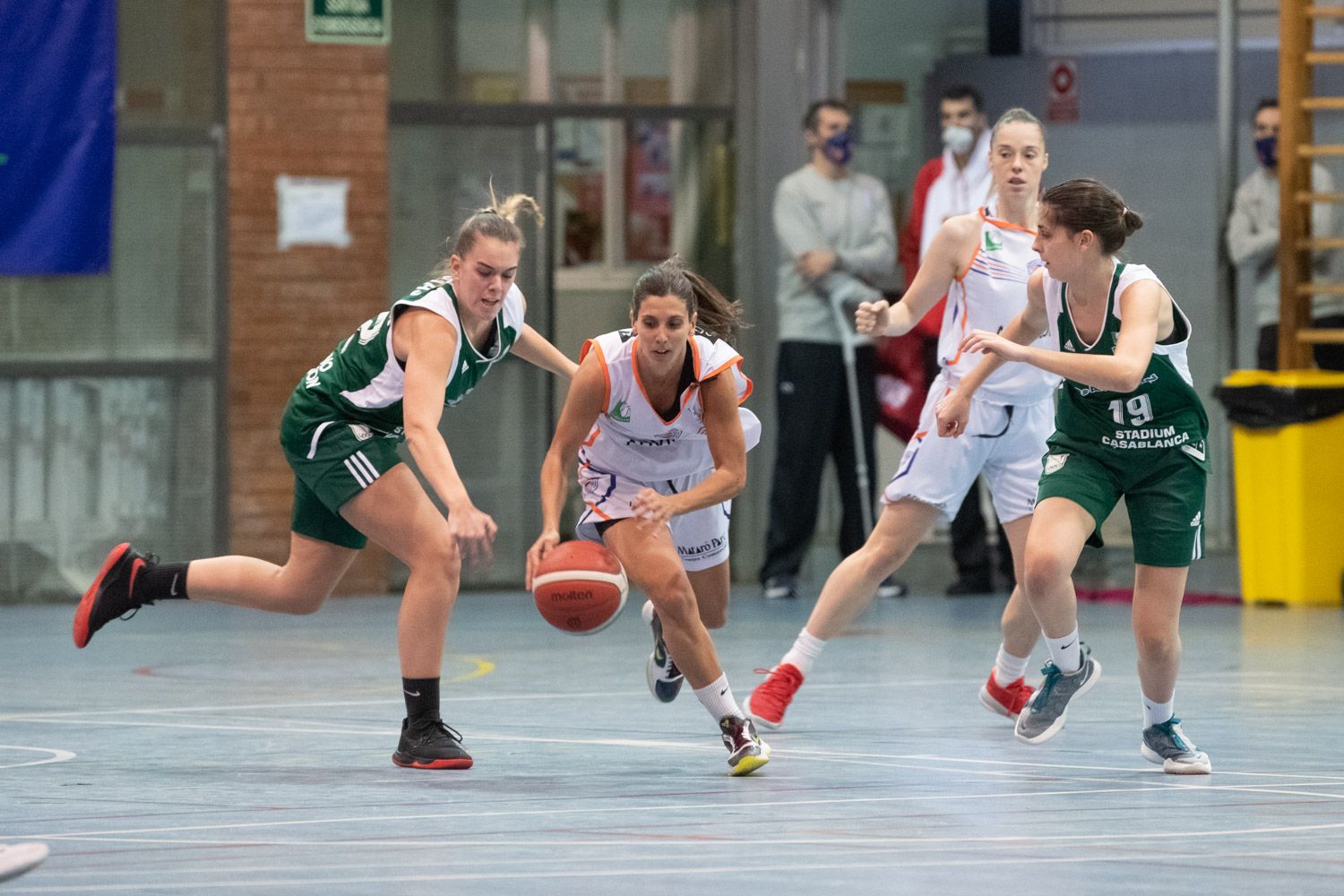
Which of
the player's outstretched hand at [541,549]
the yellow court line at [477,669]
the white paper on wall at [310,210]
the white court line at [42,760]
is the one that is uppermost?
the white paper on wall at [310,210]

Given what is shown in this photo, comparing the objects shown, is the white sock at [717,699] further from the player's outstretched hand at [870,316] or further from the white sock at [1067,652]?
the player's outstretched hand at [870,316]

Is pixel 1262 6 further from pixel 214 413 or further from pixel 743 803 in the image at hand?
pixel 743 803

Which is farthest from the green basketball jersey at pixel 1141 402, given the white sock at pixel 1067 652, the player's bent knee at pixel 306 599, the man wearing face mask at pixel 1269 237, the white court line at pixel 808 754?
the man wearing face mask at pixel 1269 237

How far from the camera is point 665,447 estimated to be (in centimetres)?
703

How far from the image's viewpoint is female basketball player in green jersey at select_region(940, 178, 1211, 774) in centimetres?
648

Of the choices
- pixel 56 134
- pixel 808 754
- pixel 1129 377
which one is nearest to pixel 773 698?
pixel 808 754

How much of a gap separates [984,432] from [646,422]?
1.50 m

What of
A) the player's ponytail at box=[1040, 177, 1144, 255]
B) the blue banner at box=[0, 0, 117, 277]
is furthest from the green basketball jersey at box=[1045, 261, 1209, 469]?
the blue banner at box=[0, 0, 117, 277]

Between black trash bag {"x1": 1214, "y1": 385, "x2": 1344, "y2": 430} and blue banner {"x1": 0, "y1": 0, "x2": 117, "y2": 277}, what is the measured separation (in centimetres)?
603

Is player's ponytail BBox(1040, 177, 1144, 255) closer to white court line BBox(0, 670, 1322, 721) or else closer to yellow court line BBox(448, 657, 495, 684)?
white court line BBox(0, 670, 1322, 721)

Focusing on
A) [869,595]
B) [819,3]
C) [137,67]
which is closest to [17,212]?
[137,67]

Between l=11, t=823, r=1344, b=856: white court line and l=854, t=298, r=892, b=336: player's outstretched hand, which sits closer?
l=11, t=823, r=1344, b=856: white court line

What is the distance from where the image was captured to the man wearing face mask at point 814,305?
1258 cm

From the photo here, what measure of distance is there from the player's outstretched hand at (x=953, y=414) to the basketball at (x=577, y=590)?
1.15m
